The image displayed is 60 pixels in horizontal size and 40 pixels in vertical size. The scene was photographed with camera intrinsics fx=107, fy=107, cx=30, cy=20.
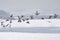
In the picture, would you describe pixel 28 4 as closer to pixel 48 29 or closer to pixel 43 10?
pixel 43 10

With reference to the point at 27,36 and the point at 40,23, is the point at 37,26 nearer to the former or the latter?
the point at 40,23

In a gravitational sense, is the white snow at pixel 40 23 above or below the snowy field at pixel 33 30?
above

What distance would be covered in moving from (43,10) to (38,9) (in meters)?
0.06

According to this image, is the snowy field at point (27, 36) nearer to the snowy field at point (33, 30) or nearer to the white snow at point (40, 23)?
the snowy field at point (33, 30)

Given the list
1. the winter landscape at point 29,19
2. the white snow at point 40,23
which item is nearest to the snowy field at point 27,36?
the winter landscape at point 29,19

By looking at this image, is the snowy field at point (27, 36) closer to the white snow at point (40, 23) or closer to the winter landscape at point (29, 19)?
the winter landscape at point (29, 19)

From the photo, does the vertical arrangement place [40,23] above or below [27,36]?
above

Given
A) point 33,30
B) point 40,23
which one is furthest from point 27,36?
point 40,23

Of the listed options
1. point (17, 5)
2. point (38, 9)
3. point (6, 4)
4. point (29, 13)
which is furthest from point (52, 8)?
point (6, 4)

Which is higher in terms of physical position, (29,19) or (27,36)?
(29,19)

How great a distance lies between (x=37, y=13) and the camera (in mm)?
1237

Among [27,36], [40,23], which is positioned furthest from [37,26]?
[27,36]

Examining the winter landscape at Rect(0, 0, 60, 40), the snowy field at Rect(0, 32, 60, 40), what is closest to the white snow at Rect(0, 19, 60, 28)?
the winter landscape at Rect(0, 0, 60, 40)

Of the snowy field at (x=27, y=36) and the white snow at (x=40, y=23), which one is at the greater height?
the white snow at (x=40, y=23)
